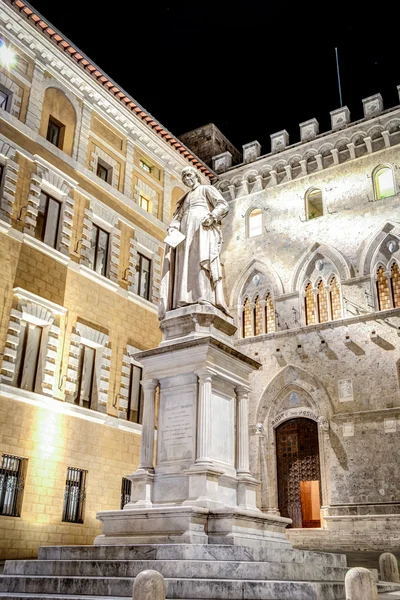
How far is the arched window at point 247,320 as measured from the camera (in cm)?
2405

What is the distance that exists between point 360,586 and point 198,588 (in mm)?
1585

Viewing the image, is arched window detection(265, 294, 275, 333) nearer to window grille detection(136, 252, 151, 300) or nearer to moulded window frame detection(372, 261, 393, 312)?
moulded window frame detection(372, 261, 393, 312)

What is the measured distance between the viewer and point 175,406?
8586mm

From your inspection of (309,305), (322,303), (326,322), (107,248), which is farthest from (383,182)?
(107,248)

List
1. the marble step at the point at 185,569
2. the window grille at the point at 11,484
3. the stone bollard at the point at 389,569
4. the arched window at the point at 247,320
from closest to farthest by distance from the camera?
1. the marble step at the point at 185,569
2. the stone bollard at the point at 389,569
3. the window grille at the point at 11,484
4. the arched window at the point at 247,320

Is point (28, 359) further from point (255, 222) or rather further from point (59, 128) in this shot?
point (255, 222)

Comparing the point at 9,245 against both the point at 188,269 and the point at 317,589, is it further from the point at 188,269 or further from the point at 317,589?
the point at 317,589

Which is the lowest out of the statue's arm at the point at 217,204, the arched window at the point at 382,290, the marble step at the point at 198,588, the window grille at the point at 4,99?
the marble step at the point at 198,588

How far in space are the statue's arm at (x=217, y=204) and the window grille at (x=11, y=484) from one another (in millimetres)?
8290

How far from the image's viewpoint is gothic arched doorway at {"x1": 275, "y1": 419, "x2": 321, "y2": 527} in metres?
20.8

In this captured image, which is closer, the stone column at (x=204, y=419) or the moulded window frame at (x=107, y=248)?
the stone column at (x=204, y=419)

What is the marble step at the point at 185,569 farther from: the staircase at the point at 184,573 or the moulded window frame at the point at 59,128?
the moulded window frame at the point at 59,128

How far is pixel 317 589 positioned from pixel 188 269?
547 cm

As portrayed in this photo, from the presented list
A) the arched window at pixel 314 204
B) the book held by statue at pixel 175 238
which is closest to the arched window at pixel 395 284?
the arched window at pixel 314 204
